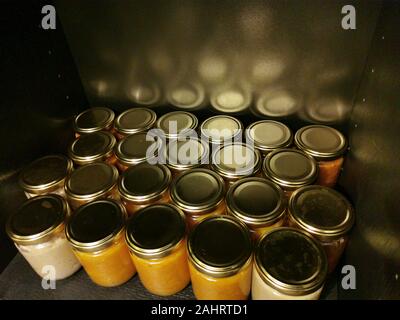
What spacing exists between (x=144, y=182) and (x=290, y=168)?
41cm

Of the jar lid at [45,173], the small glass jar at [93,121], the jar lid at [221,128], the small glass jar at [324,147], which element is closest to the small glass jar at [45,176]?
the jar lid at [45,173]

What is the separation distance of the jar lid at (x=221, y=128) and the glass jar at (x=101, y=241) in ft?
1.16

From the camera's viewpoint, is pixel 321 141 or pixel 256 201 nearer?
pixel 256 201

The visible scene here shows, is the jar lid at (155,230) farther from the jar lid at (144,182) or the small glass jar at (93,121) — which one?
the small glass jar at (93,121)

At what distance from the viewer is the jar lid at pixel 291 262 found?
697 mm

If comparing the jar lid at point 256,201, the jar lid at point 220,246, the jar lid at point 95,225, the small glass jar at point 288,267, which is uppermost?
the jar lid at point 256,201

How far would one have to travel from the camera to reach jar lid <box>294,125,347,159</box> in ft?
3.14

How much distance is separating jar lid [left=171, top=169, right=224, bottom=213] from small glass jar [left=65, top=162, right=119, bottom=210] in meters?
0.19

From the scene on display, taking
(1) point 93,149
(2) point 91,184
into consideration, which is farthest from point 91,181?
(1) point 93,149

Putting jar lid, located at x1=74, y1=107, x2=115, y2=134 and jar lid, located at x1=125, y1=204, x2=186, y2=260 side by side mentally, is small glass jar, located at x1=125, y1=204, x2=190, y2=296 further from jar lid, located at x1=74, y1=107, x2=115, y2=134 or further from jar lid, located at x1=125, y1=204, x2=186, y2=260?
jar lid, located at x1=74, y1=107, x2=115, y2=134

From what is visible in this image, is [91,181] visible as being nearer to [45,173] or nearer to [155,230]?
[45,173]

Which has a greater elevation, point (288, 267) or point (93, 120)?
point (93, 120)

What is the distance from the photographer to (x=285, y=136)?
102cm

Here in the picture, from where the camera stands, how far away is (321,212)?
0.83 meters
